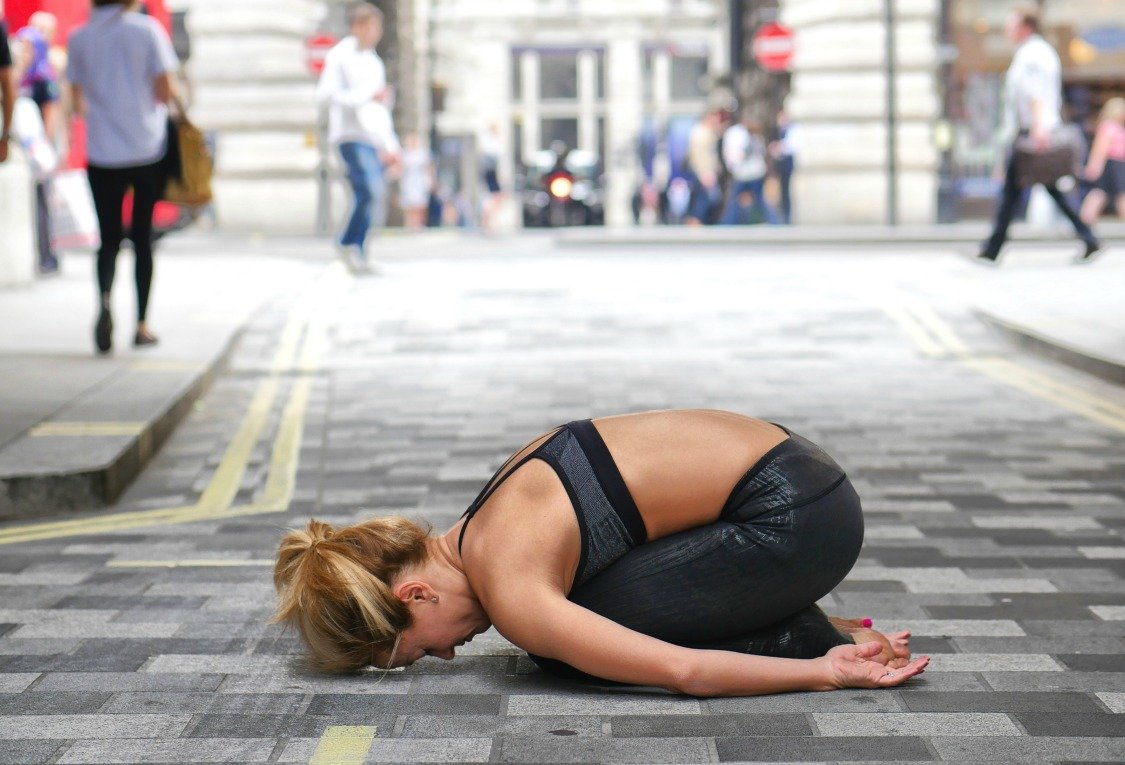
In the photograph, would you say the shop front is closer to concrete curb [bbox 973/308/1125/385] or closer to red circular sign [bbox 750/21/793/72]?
red circular sign [bbox 750/21/793/72]

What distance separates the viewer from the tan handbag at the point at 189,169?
30.3ft

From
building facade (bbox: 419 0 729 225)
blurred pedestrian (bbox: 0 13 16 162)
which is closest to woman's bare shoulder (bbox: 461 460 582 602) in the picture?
blurred pedestrian (bbox: 0 13 16 162)

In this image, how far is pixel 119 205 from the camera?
923 cm

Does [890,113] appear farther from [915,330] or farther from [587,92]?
[587,92]

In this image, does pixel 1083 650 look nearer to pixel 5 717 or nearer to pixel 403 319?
pixel 5 717

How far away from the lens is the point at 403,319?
11.9m

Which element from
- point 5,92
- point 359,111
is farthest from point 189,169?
point 359,111

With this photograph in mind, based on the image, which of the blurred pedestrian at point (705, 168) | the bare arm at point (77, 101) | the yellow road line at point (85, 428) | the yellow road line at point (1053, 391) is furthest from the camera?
the blurred pedestrian at point (705, 168)

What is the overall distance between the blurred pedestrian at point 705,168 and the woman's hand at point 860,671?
21.8 metres

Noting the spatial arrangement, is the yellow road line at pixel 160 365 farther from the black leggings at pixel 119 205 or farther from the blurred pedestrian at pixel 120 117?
the black leggings at pixel 119 205

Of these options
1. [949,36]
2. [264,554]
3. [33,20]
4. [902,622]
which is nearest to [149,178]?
[264,554]

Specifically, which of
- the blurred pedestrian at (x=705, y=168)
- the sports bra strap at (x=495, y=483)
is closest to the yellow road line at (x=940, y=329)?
the sports bra strap at (x=495, y=483)

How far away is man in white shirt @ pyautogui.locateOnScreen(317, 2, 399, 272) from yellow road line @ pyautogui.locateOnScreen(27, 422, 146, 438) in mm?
7216

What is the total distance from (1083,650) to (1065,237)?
15187 mm
